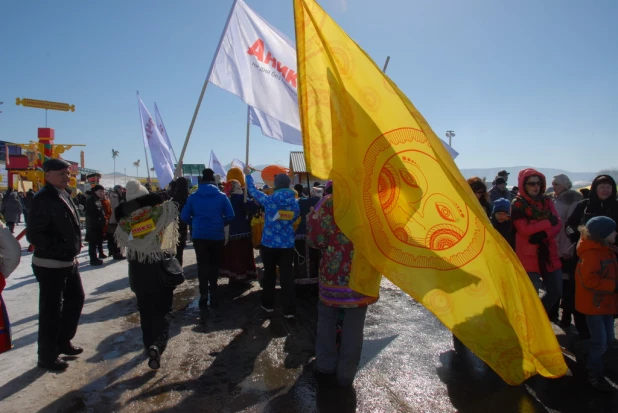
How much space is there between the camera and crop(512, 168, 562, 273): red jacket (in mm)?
4359

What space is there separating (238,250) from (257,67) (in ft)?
9.83

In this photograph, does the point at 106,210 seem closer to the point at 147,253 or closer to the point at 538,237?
the point at 147,253

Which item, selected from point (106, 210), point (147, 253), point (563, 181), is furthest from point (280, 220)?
point (106, 210)

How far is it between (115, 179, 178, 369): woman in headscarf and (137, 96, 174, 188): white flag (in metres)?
4.56

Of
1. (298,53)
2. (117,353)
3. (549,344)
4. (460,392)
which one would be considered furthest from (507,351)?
(117,353)

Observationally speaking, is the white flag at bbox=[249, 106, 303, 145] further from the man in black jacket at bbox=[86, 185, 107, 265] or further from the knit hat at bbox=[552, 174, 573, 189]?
the man in black jacket at bbox=[86, 185, 107, 265]

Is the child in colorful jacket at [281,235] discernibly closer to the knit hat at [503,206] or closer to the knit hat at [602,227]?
the knit hat at [503,206]

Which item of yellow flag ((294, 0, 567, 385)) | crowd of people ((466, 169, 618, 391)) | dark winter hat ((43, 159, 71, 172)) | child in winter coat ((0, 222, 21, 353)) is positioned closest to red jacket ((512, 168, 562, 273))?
crowd of people ((466, 169, 618, 391))

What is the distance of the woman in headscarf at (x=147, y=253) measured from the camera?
12.9ft

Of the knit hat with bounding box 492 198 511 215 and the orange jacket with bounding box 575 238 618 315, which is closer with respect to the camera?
the orange jacket with bounding box 575 238 618 315

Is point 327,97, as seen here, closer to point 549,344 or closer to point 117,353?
point 549,344

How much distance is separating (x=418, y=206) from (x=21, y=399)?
11.3 feet

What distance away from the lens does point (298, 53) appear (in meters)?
3.02

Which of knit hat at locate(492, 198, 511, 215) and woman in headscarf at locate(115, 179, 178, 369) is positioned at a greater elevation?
knit hat at locate(492, 198, 511, 215)
